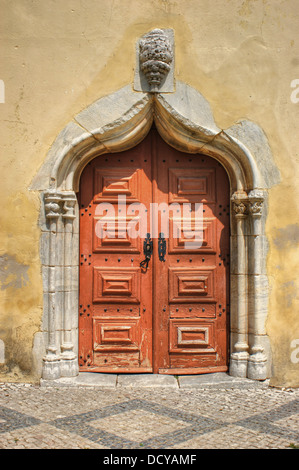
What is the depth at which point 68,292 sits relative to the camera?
4930mm

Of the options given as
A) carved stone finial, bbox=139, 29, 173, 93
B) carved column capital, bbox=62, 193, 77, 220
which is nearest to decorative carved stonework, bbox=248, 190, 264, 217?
carved stone finial, bbox=139, 29, 173, 93

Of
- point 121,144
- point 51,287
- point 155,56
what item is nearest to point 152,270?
point 51,287

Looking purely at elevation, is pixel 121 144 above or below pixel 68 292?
above

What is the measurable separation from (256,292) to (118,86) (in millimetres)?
2329

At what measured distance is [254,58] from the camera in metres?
4.97

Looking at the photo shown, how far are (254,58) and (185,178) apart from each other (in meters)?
1.30

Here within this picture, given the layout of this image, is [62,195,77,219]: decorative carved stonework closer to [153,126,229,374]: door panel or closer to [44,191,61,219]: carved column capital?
[44,191,61,219]: carved column capital

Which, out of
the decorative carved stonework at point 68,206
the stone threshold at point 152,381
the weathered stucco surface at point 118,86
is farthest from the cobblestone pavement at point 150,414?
the decorative carved stonework at point 68,206

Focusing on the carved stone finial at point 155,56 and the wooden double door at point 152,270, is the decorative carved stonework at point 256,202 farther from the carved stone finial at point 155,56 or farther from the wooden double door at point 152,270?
the carved stone finial at point 155,56

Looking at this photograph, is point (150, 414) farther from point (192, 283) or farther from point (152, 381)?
point (192, 283)

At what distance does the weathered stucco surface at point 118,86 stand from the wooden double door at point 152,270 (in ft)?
1.63

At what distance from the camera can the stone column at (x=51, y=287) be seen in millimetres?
4812

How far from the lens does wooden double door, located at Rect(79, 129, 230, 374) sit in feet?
16.7

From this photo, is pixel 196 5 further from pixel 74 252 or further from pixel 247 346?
pixel 247 346
